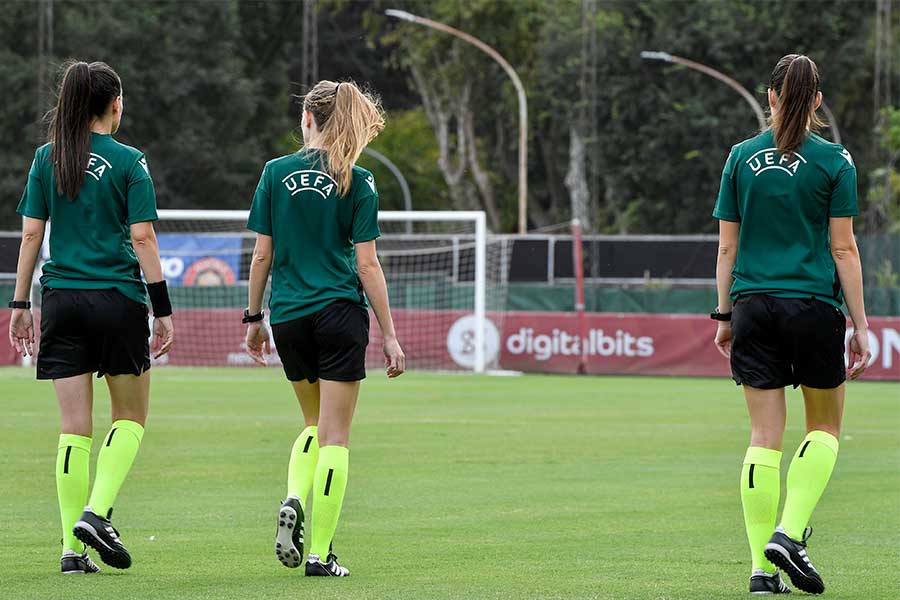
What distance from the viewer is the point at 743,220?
22.5ft

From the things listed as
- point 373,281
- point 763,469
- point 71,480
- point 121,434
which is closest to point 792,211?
point 763,469

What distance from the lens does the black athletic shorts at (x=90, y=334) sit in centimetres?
716

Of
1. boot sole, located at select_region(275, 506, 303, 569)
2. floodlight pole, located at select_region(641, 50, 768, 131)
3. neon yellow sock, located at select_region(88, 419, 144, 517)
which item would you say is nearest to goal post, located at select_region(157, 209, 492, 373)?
floodlight pole, located at select_region(641, 50, 768, 131)

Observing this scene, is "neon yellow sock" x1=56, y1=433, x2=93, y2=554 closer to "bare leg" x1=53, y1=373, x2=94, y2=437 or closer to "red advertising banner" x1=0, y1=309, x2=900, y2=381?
"bare leg" x1=53, y1=373, x2=94, y2=437

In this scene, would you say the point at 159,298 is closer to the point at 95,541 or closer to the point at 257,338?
the point at 257,338

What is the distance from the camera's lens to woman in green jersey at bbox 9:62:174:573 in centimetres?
715

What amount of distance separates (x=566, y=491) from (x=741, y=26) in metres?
43.5

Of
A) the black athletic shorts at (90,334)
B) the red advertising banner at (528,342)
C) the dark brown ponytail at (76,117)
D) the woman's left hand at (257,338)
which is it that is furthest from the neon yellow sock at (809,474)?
the red advertising banner at (528,342)

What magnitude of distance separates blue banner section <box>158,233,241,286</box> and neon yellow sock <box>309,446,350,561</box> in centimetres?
2640

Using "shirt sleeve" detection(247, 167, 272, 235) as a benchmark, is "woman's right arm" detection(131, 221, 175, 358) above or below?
below

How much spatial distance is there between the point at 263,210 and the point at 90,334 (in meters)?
0.87

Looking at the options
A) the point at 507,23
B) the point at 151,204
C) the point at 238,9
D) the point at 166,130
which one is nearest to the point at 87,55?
the point at 166,130

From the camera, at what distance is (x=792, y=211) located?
6.76 metres

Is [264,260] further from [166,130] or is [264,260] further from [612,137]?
[166,130]
